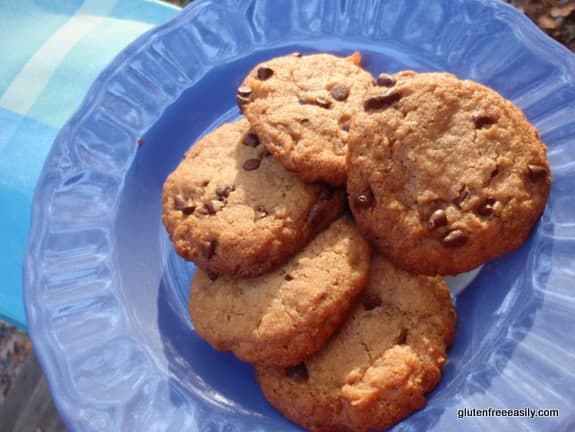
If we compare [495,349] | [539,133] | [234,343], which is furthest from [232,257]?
[539,133]

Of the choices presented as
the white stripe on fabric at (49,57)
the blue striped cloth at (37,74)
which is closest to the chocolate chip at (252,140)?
the blue striped cloth at (37,74)

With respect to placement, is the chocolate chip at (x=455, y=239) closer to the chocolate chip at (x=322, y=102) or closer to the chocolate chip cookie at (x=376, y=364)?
the chocolate chip cookie at (x=376, y=364)

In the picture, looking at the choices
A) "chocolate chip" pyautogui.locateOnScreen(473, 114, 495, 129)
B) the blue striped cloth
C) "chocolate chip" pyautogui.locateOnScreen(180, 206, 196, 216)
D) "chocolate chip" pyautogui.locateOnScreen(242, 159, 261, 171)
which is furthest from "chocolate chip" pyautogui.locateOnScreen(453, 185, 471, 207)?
the blue striped cloth

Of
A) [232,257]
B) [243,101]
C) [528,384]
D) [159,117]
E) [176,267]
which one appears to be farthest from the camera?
[159,117]

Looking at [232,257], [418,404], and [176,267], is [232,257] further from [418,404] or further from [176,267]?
[418,404]

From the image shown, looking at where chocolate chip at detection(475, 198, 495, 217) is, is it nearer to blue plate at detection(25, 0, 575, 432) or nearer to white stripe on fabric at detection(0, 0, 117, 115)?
blue plate at detection(25, 0, 575, 432)

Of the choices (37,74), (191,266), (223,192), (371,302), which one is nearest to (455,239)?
(371,302)
